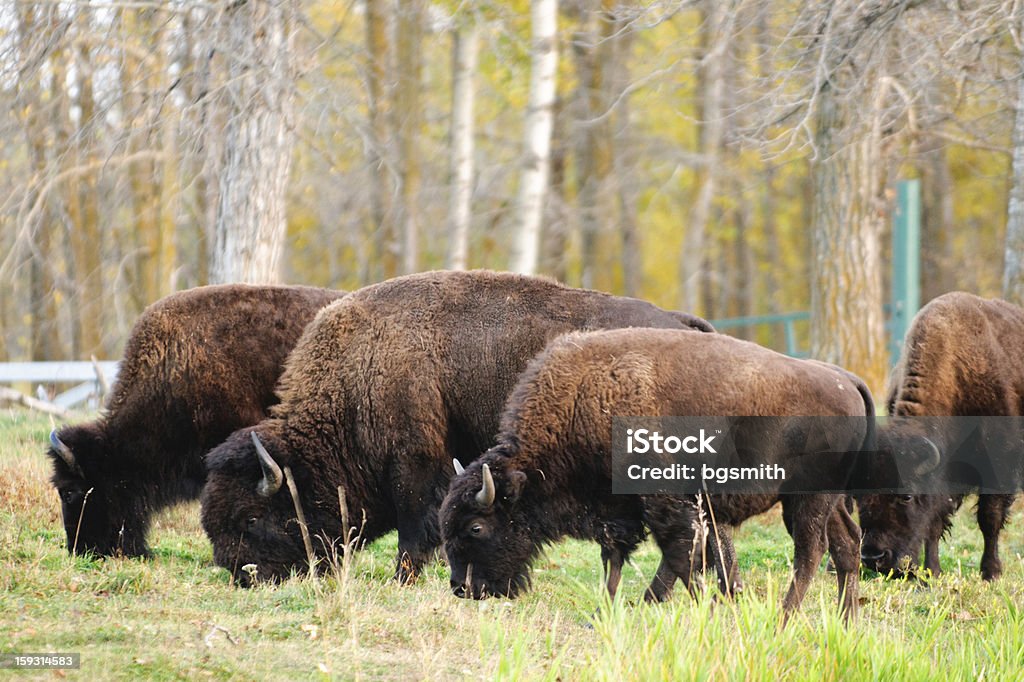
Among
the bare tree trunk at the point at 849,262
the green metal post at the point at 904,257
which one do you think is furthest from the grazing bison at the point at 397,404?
the green metal post at the point at 904,257

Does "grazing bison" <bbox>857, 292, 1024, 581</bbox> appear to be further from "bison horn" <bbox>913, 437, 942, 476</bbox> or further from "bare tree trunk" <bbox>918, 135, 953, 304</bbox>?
"bare tree trunk" <bbox>918, 135, 953, 304</bbox>

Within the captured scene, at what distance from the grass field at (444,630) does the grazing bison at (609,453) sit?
0.31 meters

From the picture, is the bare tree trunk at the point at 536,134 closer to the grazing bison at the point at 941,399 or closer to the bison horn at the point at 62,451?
the grazing bison at the point at 941,399

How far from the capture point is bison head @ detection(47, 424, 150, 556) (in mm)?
7906

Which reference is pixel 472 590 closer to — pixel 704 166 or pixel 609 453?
pixel 609 453

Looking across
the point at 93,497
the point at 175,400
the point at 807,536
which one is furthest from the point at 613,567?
the point at 93,497

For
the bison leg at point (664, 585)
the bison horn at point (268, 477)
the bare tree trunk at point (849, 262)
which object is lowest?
the bison leg at point (664, 585)

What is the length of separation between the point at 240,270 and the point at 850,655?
23.1 ft

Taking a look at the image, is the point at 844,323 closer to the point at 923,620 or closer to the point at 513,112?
the point at 923,620

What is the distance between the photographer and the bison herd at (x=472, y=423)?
21.3 ft

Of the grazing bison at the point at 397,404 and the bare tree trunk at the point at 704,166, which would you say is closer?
the grazing bison at the point at 397,404

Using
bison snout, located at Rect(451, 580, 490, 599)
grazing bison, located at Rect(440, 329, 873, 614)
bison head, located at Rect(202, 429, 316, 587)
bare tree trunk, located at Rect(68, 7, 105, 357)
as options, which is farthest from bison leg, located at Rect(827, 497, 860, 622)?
bare tree trunk, located at Rect(68, 7, 105, 357)

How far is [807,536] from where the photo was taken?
6441mm

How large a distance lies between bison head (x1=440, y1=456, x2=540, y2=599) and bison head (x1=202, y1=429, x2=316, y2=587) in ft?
4.13
